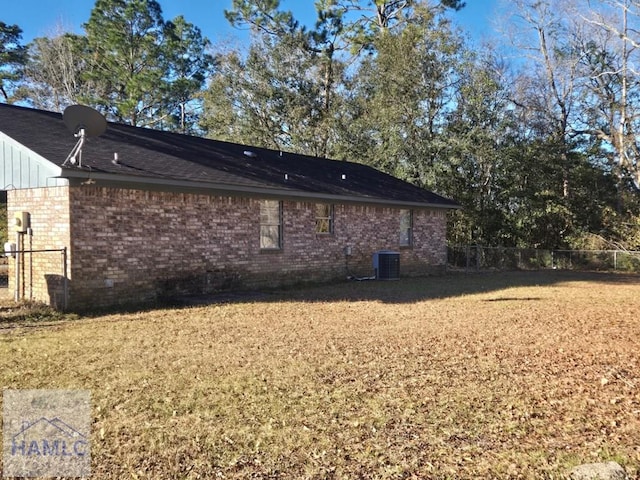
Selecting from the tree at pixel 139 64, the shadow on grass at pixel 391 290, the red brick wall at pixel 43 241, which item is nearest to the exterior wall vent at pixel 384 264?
the shadow on grass at pixel 391 290

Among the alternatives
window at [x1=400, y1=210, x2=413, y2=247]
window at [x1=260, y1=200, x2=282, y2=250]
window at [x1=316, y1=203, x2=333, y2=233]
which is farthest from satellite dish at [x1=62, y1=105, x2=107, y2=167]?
window at [x1=400, y1=210, x2=413, y2=247]

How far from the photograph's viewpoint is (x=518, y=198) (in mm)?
23141

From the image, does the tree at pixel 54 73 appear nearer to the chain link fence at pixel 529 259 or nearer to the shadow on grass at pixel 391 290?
the shadow on grass at pixel 391 290

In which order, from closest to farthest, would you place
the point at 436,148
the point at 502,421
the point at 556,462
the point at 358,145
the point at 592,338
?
the point at 556,462 → the point at 502,421 → the point at 592,338 → the point at 436,148 → the point at 358,145

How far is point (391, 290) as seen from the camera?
40.6 feet

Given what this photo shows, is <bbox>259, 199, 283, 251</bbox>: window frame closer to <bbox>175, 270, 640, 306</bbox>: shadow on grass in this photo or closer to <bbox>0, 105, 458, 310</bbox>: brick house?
<bbox>0, 105, 458, 310</bbox>: brick house

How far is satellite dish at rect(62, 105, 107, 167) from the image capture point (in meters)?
8.82

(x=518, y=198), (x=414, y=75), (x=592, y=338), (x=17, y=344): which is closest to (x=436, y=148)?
(x=414, y=75)

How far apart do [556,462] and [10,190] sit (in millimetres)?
9961

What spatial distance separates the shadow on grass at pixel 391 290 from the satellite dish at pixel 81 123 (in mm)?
3363

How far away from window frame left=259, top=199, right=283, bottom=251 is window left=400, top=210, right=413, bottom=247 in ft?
18.2

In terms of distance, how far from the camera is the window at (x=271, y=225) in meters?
12.5

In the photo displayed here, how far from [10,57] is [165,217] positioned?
24.6 meters

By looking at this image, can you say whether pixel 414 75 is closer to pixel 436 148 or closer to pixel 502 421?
pixel 436 148
